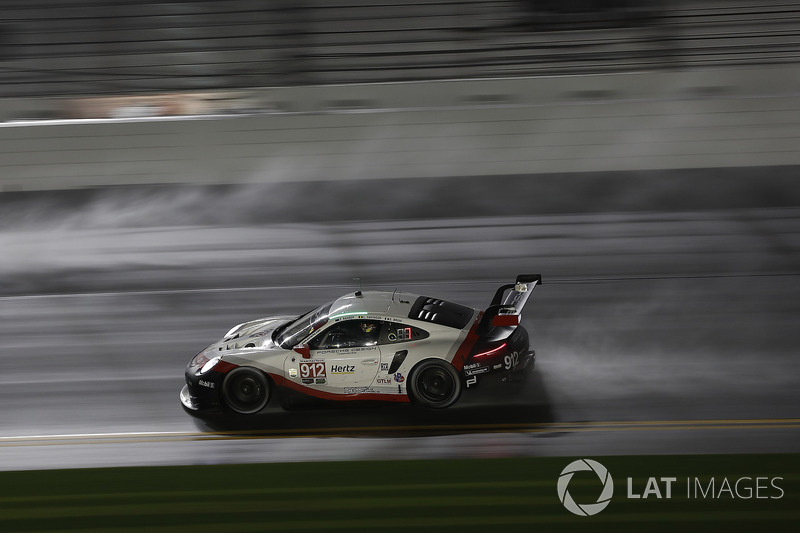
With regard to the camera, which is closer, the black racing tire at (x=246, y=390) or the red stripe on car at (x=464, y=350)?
Result: the red stripe on car at (x=464, y=350)

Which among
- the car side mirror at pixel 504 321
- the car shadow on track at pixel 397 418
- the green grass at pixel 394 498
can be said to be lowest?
the green grass at pixel 394 498

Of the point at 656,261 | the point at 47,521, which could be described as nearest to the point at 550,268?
the point at 656,261

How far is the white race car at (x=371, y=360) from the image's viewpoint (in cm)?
813

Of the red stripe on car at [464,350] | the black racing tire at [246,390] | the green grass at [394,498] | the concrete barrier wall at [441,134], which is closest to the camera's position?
the green grass at [394,498]

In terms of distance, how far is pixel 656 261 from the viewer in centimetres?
1222

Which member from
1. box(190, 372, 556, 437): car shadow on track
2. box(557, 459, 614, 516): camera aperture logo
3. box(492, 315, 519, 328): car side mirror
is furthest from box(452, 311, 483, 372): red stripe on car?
box(557, 459, 614, 516): camera aperture logo

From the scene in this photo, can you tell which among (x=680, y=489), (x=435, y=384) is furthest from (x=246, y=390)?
(x=680, y=489)

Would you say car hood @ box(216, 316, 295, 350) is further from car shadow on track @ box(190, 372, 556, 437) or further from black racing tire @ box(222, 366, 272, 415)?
car shadow on track @ box(190, 372, 556, 437)

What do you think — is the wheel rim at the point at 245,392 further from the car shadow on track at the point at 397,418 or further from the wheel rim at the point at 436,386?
the wheel rim at the point at 436,386

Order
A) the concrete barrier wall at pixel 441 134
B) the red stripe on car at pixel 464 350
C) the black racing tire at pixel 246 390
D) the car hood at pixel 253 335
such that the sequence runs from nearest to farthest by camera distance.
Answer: the red stripe on car at pixel 464 350 → the black racing tire at pixel 246 390 → the car hood at pixel 253 335 → the concrete barrier wall at pixel 441 134

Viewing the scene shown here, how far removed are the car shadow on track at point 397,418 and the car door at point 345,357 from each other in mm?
240

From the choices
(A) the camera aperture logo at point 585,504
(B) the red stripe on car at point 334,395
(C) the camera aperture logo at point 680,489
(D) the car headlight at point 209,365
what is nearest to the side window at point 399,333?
(B) the red stripe on car at point 334,395

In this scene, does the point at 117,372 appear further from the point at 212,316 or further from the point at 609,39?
the point at 609,39

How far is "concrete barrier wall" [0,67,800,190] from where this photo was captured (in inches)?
556
